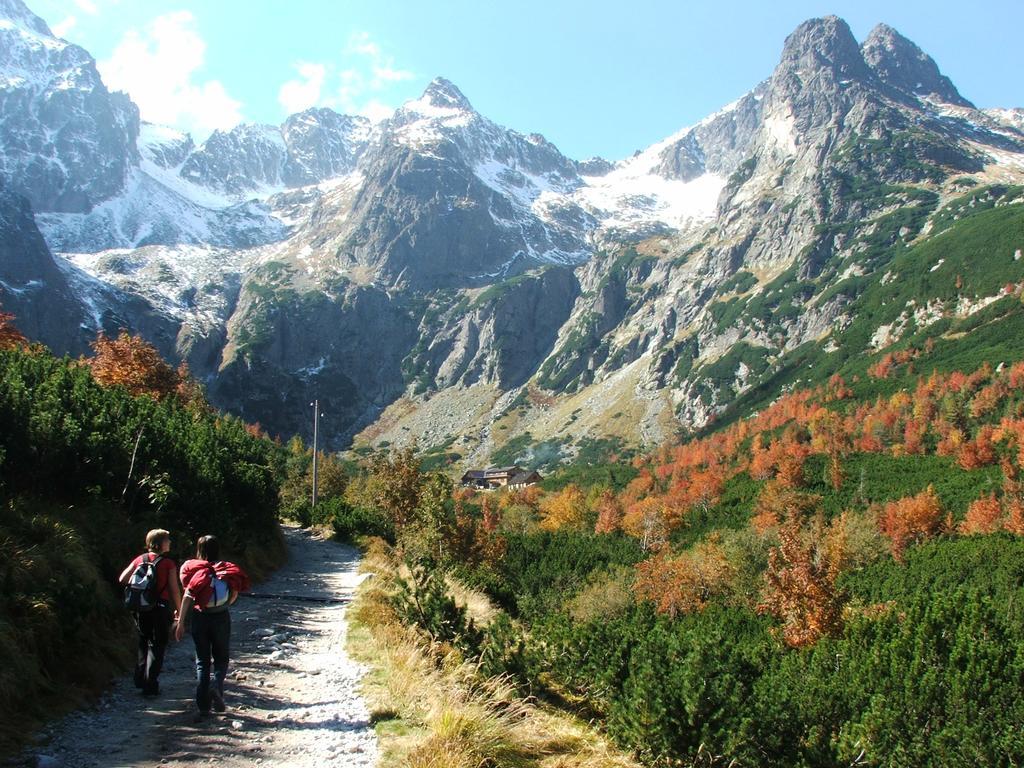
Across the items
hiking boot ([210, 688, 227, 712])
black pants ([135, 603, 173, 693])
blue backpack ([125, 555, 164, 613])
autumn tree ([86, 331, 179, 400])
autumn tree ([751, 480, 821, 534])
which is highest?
autumn tree ([86, 331, 179, 400])

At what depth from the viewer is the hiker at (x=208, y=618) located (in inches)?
304

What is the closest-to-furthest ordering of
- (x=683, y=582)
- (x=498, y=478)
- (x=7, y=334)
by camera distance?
(x=7, y=334)
(x=683, y=582)
(x=498, y=478)

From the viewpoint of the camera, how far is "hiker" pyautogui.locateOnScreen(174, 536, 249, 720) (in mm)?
7715

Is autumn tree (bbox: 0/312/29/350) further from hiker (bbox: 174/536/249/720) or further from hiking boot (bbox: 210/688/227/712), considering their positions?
hiking boot (bbox: 210/688/227/712)

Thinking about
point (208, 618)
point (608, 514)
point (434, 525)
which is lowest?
point (608, 514)

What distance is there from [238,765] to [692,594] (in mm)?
71449

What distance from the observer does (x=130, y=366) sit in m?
37.2

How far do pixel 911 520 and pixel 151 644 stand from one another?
334 ft

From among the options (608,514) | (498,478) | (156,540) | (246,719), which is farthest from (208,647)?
(498,478)

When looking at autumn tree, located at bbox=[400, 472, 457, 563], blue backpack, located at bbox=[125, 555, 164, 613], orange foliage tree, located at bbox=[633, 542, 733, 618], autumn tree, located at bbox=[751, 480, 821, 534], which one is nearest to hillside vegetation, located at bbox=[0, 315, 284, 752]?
blue backpack, located at bbox=[125, 555, 164, 613]

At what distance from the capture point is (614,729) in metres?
8.73

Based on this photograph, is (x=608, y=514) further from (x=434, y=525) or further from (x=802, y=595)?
(x=434, y=525)

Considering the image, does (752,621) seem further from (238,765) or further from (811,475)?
(811,475)

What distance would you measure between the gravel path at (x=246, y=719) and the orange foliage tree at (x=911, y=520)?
89.8 meters
